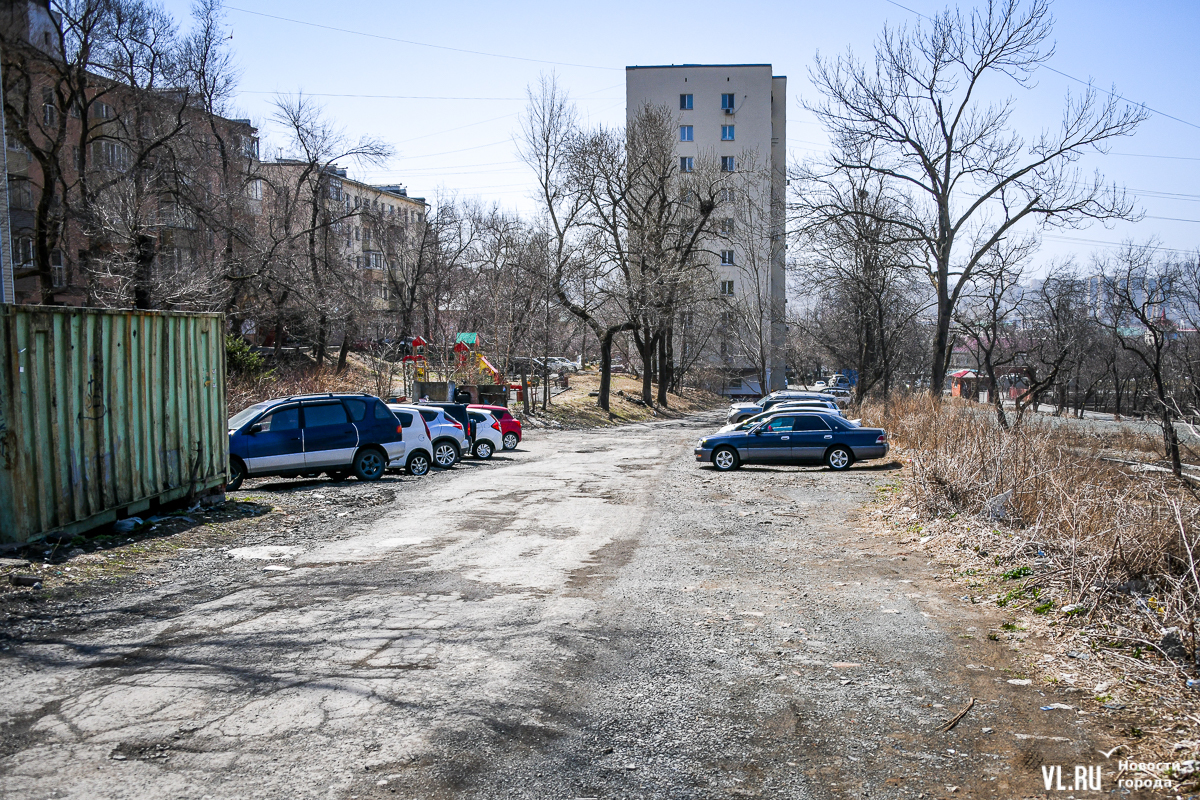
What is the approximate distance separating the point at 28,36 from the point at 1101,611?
34181 millimetres

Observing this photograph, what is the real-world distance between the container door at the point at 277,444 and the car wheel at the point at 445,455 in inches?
209

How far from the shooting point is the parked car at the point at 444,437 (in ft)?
71.2

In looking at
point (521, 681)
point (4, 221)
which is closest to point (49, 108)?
point (4, 221)

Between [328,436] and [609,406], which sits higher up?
[328,436]

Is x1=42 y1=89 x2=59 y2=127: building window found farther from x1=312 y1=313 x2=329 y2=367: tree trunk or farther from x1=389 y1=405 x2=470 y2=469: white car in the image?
x1=389 y1=405 x2=470 y2=469: white car

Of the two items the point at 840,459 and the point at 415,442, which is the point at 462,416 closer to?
the point at 415,442

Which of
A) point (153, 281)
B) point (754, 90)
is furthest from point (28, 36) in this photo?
point (754, 90)

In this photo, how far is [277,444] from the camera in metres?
16.4

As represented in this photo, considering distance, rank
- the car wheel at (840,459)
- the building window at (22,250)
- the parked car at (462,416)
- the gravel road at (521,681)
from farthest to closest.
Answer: the building window at (22,250) < the parked car at (462,416) < the car wheel at (840,459) < the gravel road at (521,681)

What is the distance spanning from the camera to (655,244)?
4706cm

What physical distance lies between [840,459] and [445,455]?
1010cm

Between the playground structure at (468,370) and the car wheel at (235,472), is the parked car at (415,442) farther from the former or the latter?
the playground structure at (468,370)

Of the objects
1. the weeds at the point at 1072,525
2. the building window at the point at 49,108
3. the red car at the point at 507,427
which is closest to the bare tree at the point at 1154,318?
the weeds at the point at 1072,525

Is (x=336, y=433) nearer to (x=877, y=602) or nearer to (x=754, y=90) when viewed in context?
(x=877, y=602)
